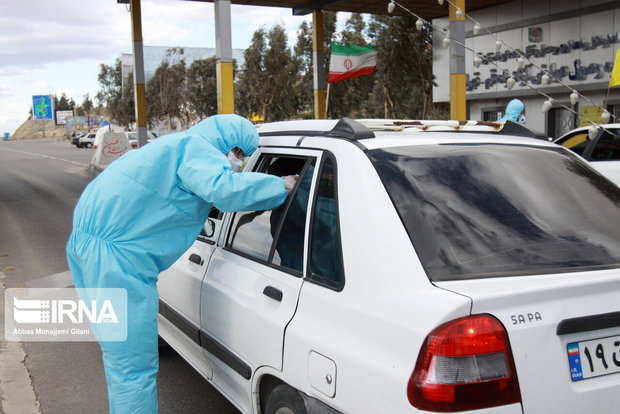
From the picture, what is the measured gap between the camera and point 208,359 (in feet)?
10.6

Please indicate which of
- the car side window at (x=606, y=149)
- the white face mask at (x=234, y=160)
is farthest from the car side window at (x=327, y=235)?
the car side window at (x=606, y=149)

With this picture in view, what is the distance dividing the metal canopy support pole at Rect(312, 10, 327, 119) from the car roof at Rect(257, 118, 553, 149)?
1615cm

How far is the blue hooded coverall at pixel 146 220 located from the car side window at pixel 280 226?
0.31ft

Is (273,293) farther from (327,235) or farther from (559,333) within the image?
(559,333)

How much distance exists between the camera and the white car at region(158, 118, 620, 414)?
180 cm

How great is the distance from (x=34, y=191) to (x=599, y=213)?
16984 mm

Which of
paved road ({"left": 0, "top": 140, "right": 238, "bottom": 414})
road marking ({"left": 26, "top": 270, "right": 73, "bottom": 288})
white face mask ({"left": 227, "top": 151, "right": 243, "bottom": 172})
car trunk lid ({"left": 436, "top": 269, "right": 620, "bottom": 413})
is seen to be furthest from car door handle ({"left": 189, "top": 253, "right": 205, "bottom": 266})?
road marking ({"left": 26, "top": 270, "right": 73, "bottom": 288})

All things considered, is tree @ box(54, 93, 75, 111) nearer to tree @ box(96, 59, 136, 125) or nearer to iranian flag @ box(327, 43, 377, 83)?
tree @ box(96, 59, 136, 125)

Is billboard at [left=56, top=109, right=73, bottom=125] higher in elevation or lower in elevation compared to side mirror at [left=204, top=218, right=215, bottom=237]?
higher

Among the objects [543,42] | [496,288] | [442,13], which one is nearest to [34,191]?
[442,13]

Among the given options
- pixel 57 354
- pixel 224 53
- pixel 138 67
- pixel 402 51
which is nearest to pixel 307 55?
pixel 402 51

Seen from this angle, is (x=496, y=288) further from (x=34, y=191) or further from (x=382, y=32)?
(x=382, y=32)

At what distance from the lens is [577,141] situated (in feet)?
28.0

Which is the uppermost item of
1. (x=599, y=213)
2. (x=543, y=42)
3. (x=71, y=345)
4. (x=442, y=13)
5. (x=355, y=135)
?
(x=442, y=13)
